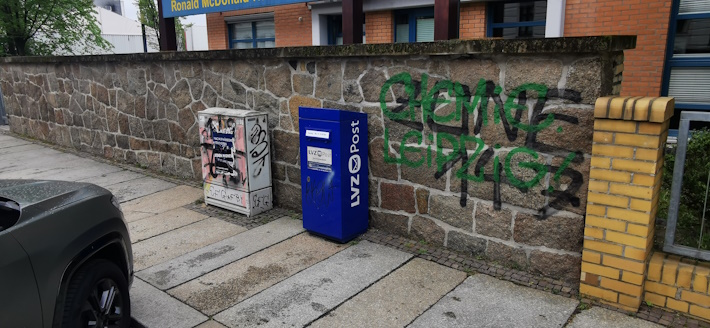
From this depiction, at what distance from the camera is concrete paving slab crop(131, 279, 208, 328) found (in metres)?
3.48

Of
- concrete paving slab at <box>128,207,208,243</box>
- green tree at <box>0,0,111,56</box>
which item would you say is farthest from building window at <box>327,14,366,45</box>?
concrete paving slab at <box>128,207,208,243</box>

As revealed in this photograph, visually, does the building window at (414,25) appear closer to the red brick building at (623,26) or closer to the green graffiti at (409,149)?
the red brick building at (623,26)

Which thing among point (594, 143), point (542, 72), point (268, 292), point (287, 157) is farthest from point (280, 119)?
point (594, 143)

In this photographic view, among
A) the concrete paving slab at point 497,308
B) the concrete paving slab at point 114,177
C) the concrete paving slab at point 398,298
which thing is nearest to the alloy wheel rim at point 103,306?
the concrete paving slab at point 398,298

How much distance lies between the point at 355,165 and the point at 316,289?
1371 millimetres

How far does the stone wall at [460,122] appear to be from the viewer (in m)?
3.70

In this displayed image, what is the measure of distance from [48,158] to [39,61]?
2.35m

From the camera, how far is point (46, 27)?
15.4 m

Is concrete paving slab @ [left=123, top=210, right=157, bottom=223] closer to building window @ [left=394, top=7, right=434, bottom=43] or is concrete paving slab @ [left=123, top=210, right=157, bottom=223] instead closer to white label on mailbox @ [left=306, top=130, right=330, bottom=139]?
white label on mailbox @ [left=306, top=130, right=330, bottom=139]

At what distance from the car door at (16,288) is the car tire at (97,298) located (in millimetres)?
230

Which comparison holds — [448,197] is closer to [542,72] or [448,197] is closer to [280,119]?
[542,72]

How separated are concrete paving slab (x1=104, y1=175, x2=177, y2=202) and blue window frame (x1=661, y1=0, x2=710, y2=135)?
757 centimetres

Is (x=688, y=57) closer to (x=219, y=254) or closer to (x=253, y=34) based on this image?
(x=219, y=254)

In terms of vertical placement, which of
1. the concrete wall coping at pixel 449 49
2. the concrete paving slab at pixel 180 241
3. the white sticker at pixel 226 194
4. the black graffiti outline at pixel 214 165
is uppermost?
the concrete wall coping at pixel 449 49
